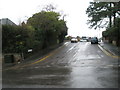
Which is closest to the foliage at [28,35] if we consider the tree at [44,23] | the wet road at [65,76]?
the tree at [44,23]

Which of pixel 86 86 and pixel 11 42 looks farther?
pixel 11 42

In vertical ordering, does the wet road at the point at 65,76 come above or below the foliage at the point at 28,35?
below

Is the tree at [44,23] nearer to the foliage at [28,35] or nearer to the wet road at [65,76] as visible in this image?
the foliage at [28,35]

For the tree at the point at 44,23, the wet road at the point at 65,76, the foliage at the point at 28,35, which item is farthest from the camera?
the tree at the point at 44,23

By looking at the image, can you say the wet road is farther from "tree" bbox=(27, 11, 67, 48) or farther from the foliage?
"tree" bbox=(27, 11, 67, 48)

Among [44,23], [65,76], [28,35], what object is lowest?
[65,76]

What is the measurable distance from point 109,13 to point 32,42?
15043 millimetres

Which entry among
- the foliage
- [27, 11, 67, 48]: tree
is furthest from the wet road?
[27, 11, 67, 48]: tree

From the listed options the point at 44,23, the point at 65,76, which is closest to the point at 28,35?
the point at 44,23

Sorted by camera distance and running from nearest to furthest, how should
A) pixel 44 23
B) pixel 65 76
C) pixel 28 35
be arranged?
pixel 65 76 < pixel 28 35 < pixel 44 23

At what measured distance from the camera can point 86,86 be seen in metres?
9.66

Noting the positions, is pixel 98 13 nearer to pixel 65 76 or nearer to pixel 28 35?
pixel 28 35

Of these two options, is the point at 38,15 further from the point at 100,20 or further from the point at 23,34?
the point at 100,20

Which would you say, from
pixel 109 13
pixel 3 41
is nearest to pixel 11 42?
pixel 3 41
